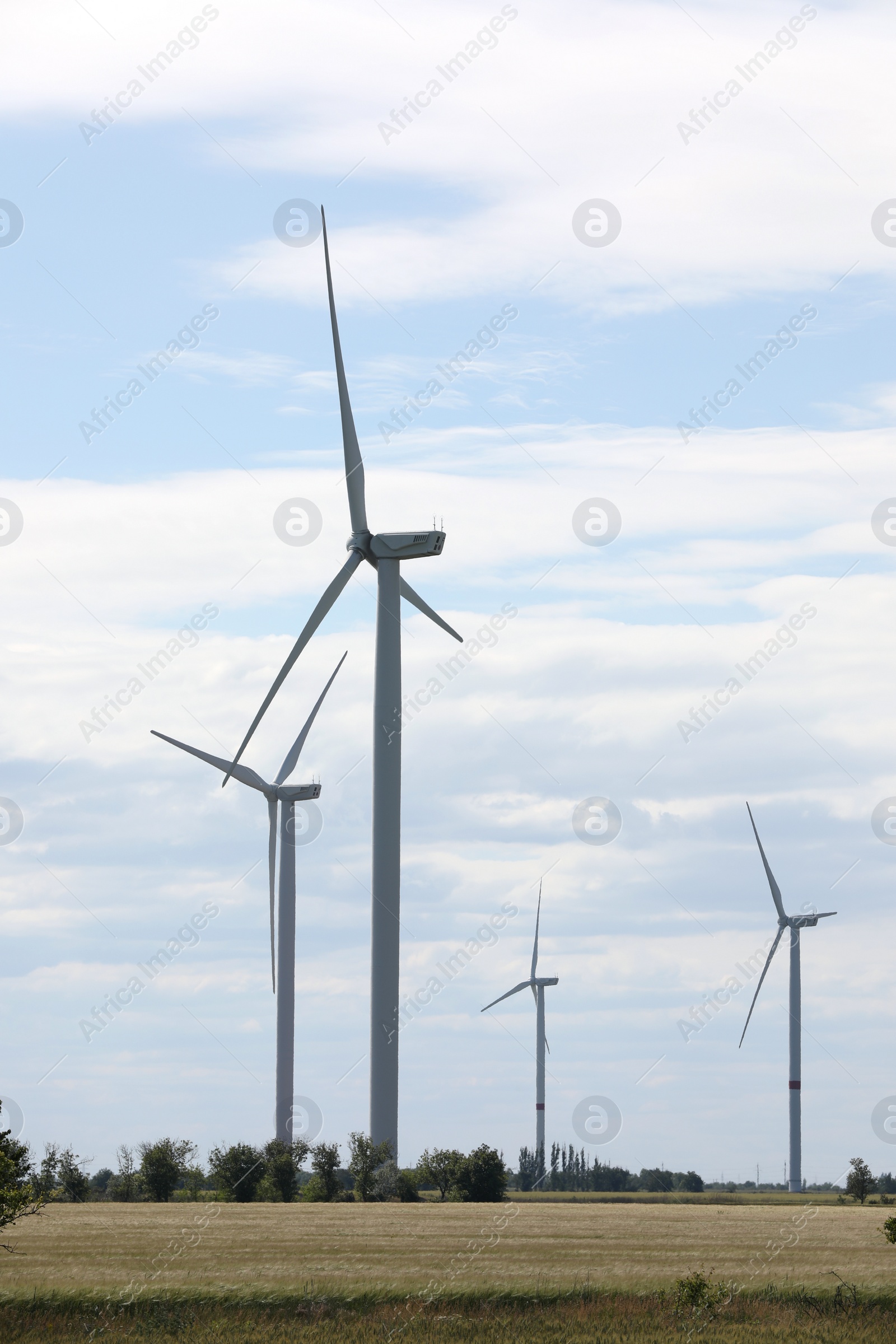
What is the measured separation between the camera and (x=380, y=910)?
88.3 m

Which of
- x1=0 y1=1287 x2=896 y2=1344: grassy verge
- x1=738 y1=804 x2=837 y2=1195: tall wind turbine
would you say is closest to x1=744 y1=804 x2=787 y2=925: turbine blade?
x1=738 y1=804 x2=837 y2=1195: tall wind turbine

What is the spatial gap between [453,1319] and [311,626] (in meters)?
49.4

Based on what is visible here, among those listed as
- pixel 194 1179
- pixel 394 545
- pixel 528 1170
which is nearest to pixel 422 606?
pixel 394 545

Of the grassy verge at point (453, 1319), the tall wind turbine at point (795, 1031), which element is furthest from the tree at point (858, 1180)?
the grassy verge at point (453, 1319)

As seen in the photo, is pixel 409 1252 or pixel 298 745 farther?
pixel 298 745

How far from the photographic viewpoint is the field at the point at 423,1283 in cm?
4259

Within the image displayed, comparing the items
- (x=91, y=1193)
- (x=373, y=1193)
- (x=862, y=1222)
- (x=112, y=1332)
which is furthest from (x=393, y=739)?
(x=112, y=1332)

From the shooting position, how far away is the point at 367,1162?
87188mm

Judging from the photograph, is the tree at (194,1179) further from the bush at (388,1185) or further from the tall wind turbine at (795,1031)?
the tall wind turbine at (795,1031)

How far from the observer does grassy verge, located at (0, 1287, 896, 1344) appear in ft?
136

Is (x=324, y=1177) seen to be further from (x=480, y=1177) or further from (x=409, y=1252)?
(x=409, y=1252)

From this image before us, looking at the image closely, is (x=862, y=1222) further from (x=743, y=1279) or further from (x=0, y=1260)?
(x=0, y=1260)

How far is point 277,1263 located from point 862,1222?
37605 mm

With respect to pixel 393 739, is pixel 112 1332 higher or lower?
lower
